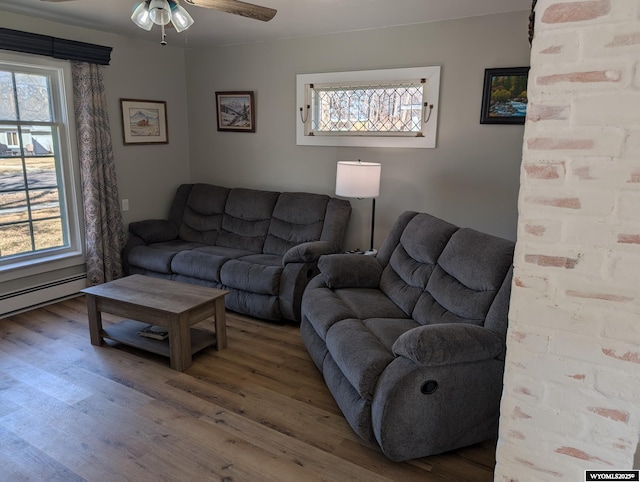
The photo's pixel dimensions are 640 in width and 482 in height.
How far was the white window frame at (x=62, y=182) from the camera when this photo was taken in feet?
12.1

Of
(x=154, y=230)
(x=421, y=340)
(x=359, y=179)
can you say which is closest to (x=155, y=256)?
(x=154, y=230)

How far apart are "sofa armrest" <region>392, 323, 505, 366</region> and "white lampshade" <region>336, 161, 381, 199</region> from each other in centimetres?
162

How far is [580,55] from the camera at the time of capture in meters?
1.16

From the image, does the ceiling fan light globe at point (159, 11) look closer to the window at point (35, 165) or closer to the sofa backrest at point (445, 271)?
the window at point (35, 165)

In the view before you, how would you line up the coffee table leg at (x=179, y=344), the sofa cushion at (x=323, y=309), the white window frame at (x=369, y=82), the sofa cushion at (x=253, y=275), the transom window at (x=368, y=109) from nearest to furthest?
1. the sofa cushion at (x=323, y=309)
2. the coffee table leg at (x=179, y=344)
3. the sofa cushion at (x=253, y=275)
4. the white window frame at (x=369, y=82)
5. the transom window at (x=368, y=109)

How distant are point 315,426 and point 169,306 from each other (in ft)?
3.98

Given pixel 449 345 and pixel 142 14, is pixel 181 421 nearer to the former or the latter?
pixel 449 345

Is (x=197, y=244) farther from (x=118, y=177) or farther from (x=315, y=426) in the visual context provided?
(x=315, y=426)

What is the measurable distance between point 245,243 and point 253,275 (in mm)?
810

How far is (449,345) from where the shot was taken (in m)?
2.01

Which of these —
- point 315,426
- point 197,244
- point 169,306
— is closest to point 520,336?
point 315,426

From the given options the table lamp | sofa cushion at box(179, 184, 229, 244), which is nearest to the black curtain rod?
sofa cushion at box(179, 184, 229, 244)

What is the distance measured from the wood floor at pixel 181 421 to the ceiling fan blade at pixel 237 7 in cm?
217

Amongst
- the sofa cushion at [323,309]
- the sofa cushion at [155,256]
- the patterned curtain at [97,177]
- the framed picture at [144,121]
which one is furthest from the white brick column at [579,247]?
the framed picture at [144,121]
